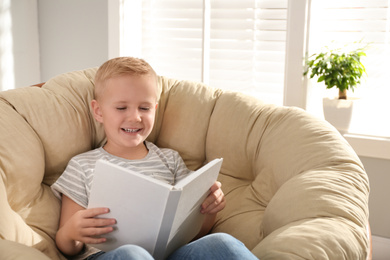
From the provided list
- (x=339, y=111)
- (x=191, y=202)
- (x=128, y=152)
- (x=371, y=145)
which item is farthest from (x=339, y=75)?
(x=191, y=202)

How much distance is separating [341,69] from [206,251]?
127 centimetres

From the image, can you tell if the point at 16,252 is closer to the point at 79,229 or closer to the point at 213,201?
the point at 79,229

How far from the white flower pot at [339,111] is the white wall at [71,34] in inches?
45.0

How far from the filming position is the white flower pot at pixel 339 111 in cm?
220

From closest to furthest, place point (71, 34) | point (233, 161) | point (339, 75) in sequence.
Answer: point (233, 161)
point (339, 75)
point (71, 34)

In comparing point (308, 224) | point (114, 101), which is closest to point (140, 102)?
point (114, 101)

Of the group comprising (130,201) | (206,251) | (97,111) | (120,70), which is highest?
(120,70)

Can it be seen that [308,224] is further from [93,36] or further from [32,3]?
[32,3]

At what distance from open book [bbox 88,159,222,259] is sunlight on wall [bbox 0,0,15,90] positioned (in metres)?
1.63

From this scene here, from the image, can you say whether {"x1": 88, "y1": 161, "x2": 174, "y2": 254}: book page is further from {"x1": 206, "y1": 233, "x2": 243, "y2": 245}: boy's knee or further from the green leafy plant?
the green leafy plant

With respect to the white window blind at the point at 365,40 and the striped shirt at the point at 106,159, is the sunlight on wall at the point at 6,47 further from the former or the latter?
the white window blind at the point at 365,40

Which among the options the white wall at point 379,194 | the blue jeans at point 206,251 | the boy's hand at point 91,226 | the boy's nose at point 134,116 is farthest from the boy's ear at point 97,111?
the white wall at point 379,194

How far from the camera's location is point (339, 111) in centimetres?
221

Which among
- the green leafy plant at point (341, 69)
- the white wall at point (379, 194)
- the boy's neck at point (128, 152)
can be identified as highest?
the green leafy plant at point (341, 69)
